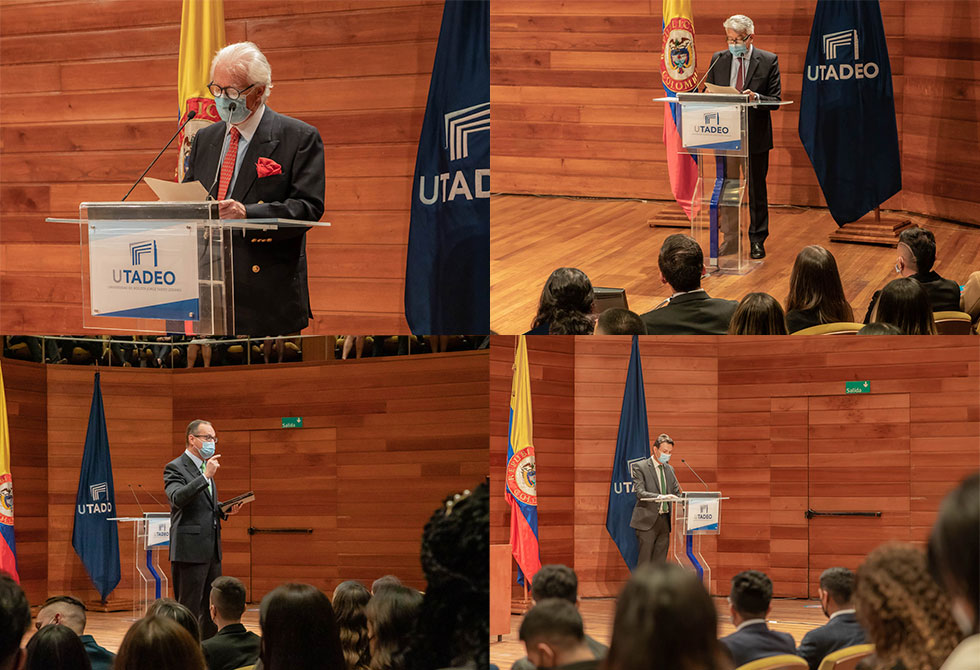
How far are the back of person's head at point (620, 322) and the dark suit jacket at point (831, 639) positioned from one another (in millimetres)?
1961

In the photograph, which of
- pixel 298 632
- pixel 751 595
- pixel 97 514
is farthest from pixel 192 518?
pixel 751 595

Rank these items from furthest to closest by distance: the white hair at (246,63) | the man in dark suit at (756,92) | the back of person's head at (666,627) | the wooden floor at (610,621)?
1. the man in dark suit at (756,92)
2. the wooden floor at (610,621)
3. the white hair at (246,63)
4. the back of person's head at (666,627)

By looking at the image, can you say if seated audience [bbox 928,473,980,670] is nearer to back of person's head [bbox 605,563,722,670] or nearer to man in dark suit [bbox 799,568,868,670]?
back of person's head [bbox 605,563,722,670]

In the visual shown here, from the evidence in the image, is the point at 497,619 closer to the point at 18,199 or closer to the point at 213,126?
the point at 213,126

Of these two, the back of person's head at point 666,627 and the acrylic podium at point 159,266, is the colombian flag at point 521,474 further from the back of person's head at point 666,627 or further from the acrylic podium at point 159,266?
the back of person's head at point 666,627

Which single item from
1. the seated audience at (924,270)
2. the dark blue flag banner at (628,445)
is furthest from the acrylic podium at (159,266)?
the dark blue flag banner at (628,445)

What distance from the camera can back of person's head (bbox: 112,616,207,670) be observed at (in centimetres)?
260

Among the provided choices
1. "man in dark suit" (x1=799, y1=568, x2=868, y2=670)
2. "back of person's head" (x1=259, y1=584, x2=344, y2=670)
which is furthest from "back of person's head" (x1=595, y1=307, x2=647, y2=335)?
"back of person's head" (x1=259, y1=584, x2=344, y2=670)

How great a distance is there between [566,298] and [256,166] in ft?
6.10

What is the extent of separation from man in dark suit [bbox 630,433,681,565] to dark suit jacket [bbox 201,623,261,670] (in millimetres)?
2238

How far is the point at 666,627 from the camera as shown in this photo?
1.62 metres

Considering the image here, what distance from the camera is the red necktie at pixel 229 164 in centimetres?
338

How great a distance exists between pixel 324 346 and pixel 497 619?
A: 5.02ft

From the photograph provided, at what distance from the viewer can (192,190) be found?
9.48ft
